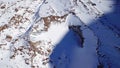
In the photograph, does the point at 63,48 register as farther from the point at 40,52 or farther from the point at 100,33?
the point at 100,33

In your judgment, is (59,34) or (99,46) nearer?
(99,46)

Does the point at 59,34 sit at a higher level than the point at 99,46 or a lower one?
higher

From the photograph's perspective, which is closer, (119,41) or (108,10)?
(119,41)

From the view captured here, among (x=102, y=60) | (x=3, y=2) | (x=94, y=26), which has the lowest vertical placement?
(x=102, y=60)

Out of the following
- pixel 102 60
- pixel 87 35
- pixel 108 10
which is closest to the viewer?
pixel 102 60

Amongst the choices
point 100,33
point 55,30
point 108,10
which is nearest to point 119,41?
point 100,33

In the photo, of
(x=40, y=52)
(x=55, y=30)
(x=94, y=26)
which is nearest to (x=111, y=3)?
(x=94, y=26)

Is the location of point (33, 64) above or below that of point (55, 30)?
below

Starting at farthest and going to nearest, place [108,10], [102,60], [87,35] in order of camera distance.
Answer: [108,10], [87,35], [102,60]
